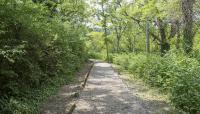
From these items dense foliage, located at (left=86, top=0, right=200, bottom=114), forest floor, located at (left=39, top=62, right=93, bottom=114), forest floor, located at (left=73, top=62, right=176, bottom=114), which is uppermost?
A: dense foliage, located at (left=86, top=0, right=200, bottom=114)

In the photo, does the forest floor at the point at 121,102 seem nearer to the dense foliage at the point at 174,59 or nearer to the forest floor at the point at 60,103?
the forest floor at the point at 60,103

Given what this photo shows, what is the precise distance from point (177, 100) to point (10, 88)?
467 cm

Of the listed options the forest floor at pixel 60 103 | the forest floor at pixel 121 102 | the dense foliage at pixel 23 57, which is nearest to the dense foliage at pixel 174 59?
the forest floor at pixel 121 102

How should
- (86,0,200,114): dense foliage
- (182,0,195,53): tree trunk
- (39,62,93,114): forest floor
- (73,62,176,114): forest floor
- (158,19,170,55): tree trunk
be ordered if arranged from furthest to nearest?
(158,19,170,55): tree trunk → (182,0,195,53): tree trunk → (73,62,176,114): forest floor → (39,62,93,114): forest floor → (86,0,200,114): dense foliage

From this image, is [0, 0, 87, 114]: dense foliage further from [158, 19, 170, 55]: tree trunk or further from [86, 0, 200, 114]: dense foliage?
[158, 19, 170, 55]: tree trunk

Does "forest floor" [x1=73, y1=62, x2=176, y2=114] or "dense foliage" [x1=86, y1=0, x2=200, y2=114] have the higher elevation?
"dense foliage" [x1=86, y1=0, x2=200, y2=114]

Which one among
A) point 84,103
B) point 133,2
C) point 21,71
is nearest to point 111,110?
point 84,103

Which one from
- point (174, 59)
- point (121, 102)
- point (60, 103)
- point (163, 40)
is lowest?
point (121, 102)

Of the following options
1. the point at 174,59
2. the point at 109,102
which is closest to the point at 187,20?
the point at 174,59

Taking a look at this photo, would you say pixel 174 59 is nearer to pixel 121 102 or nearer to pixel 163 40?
pixel 121 102

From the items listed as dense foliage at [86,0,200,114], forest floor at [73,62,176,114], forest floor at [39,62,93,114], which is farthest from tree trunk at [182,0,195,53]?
forest floor at [39,62,93,114]

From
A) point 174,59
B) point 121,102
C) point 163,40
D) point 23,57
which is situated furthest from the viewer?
point 163,40

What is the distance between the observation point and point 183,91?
7.78 metres

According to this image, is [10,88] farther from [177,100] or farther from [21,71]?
[177,100]
